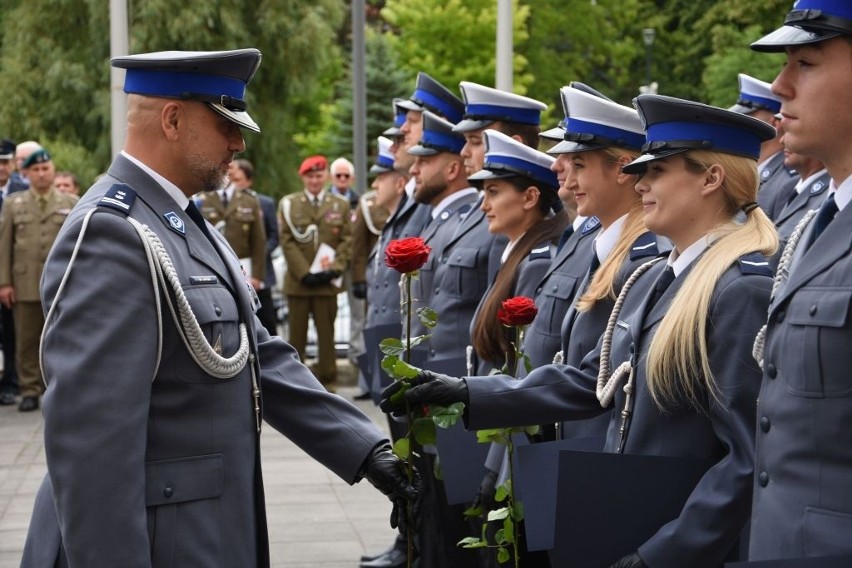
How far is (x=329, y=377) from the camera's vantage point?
13469 mm

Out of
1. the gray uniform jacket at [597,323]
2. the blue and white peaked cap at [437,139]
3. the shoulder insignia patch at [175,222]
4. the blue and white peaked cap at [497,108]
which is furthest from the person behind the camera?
the blue and white peaked cap at [437,139]

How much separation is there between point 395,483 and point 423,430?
0.17 meters

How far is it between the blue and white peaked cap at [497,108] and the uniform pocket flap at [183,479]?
351 cm

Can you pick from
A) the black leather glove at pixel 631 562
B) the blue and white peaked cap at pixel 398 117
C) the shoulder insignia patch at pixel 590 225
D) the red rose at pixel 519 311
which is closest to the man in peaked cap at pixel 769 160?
the blue and white peaked cap at pixel 398 117

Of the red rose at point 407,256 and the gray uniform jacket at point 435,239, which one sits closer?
the red rose at point 407,256

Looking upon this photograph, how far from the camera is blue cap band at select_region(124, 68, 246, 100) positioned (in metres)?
3.71

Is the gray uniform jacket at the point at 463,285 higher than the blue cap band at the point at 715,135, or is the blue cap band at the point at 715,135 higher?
the blue cap band at the point at 715,135

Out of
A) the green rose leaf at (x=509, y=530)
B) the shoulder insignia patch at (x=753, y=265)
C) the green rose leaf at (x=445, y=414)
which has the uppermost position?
the shoulder insignia patch at (x=753, y=265)

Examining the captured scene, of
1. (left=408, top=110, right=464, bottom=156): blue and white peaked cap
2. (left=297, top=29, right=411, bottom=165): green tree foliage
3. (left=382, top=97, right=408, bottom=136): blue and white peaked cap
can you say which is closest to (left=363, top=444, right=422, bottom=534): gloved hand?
(left=408, top=110, right=464, bottom=156): blue and white peaked cap

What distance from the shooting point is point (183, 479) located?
3.52 m

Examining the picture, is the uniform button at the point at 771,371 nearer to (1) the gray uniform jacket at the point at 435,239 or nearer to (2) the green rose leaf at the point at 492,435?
(2) the green rose leaf at the point at 492,435

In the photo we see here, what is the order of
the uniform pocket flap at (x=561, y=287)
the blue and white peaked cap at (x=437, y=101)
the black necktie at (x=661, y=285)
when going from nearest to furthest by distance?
1. the black necktie at (x=661, y=285)
2. the uniform pocket flap at (x=561, y=287)
3. the blue and white peaked cap at (x=437, y=101)

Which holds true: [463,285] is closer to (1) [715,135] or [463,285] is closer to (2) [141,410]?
(1) [715,135]

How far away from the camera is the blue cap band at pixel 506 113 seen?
22.2 feet
